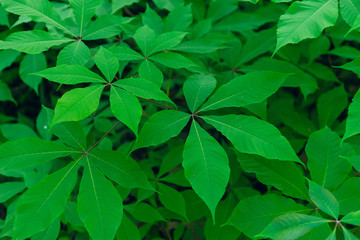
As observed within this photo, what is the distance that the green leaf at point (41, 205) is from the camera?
111 centimetres

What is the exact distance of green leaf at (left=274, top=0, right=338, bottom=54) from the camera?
1190 millimetres

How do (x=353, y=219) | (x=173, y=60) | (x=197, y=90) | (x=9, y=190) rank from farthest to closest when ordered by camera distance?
(x=9, y=190)
(x=173, y=60)
(x=197, y=90)
(x=353, y=219)

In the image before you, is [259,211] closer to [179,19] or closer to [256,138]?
[256,138]

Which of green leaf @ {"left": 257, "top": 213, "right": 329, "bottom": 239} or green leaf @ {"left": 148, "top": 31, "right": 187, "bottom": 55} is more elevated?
green leaf @ {"left": 148, "top": 31, "right": 187, "bottom": 55}

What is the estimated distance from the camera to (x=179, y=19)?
5.86 ft

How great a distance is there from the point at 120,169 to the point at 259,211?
0.56m

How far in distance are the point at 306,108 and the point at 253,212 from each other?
1.52 metres

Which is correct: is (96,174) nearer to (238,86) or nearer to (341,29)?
(238,86)

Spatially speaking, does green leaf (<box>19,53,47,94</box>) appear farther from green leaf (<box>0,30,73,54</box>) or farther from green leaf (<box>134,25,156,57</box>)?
green leaf (<box>134,25,156,57</box>)

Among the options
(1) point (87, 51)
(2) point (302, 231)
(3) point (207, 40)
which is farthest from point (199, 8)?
(2) point (302, 231)

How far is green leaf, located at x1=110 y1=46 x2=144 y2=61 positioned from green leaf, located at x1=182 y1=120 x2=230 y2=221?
46 cm

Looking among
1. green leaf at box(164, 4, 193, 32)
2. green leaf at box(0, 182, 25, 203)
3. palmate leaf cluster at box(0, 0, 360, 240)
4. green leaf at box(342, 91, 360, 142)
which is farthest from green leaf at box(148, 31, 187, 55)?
green leaf at box(0, 182, 25, 203)

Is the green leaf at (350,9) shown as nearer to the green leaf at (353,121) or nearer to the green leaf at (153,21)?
the green leaf at (353,121)

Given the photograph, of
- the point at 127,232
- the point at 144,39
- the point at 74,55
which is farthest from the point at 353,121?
the point at 74,55
